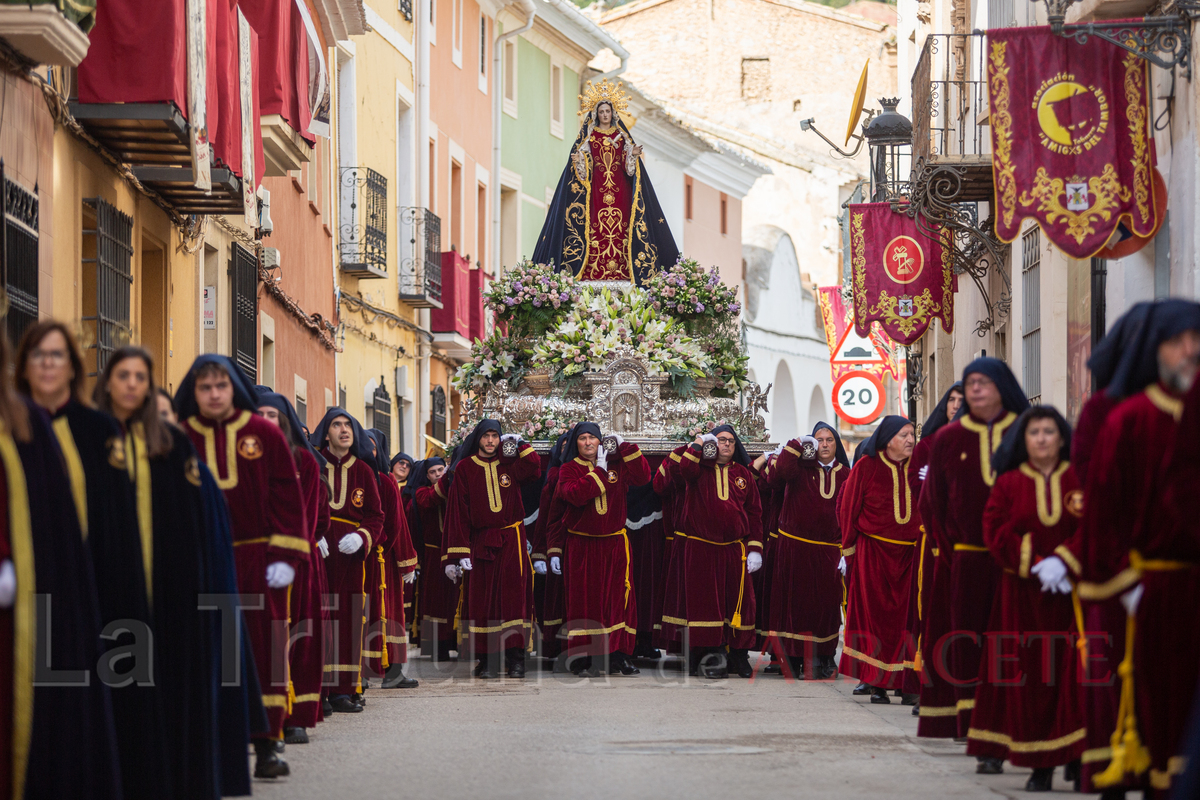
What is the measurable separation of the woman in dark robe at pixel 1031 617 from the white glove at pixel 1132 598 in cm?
171

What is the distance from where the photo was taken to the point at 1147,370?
6.63 metres

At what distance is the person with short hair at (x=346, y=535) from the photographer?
12219 mm

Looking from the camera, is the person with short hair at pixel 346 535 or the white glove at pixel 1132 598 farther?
the person with short hair at pixel 346 535

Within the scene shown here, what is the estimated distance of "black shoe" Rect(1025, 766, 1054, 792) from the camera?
8438 mm

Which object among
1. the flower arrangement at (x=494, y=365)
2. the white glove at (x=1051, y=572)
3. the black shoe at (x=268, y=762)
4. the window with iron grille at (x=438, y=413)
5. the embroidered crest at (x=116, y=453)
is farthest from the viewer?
the window with iron grille at (x=438, y=413)

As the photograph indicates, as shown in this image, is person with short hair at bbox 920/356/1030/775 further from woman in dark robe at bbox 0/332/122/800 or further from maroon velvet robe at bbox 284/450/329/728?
woman in dark robe at bbox 0/332/122/800

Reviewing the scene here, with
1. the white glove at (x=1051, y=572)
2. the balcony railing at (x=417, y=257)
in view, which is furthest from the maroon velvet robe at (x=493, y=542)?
the balcony railing at (x=417, y=257)

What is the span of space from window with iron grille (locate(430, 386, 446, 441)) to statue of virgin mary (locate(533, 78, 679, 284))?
1040 centimetres

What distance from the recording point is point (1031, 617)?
343 inches

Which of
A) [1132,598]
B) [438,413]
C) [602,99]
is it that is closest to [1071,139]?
[1132,598]

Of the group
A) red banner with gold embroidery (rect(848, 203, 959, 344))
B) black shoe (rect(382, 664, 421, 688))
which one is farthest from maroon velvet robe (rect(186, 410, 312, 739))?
red banner with gold embroidery (rect(848, 203, 959, 344))

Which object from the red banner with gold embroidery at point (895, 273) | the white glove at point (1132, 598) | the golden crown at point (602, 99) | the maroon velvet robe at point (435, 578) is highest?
the golden crown at point (602, 99)

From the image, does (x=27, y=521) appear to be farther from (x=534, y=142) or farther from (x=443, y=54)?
(x=534, y=142)

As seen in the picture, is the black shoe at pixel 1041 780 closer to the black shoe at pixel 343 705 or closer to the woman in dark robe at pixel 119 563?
the woman in dark robe at pixel 119 563
